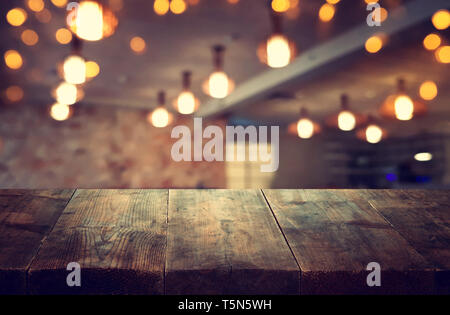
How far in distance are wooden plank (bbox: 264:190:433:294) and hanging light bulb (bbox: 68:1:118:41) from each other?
1590 millimetres

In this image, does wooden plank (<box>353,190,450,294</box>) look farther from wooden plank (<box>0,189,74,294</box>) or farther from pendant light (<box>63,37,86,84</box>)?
pendant light (<box>63,37,86,84</box>)

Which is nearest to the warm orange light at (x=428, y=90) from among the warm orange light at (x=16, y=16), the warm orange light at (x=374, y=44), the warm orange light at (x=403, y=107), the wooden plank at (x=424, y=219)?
the warm orange light at (x=403, y=107)

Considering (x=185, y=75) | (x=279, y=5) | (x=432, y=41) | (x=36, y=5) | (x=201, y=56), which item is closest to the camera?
(x=279, y=5)

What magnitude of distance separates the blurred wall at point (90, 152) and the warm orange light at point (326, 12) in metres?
4.17

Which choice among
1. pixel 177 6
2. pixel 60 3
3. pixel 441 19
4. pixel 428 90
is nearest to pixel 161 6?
pixel 177 6

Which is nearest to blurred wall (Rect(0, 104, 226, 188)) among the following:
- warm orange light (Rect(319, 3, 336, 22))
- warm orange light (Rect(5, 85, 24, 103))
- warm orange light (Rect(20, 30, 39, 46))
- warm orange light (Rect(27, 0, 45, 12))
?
warm orange light (Rect(5, 85, 24, 103))

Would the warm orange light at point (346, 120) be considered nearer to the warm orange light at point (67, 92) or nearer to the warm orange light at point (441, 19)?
the warm orange light at point (441, 19)

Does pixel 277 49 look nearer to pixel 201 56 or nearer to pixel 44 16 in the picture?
pixel 201 56

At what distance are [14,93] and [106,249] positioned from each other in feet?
18.5

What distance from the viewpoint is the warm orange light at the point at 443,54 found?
11.0ft

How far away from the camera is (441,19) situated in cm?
269
